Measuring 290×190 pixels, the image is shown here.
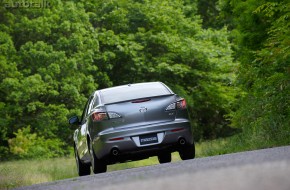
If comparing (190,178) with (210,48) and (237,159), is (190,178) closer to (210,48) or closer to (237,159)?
(237,159)

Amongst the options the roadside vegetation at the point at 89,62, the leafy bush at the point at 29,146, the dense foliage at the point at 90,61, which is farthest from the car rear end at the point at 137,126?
the leafy bush at the point at 29,146

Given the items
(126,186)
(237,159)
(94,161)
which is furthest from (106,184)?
(94,161)

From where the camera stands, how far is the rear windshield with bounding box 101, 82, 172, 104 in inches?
610

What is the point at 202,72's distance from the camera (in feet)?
160

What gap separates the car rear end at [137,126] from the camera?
15.1m

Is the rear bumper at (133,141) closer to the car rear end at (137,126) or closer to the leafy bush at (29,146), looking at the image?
the car rear end at (137,126)

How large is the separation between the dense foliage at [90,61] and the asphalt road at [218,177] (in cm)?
2731

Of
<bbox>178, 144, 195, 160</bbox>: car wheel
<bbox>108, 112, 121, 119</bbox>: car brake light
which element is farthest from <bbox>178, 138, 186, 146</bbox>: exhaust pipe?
<bbox>108, 112, 121, 119</bbox>: car brake light

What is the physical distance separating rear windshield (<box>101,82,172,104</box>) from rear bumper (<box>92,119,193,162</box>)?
2.00 ft

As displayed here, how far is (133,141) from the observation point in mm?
15070

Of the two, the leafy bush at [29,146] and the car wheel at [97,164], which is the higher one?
the car wheel at [97,164]

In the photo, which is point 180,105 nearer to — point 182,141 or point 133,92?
point 182,141

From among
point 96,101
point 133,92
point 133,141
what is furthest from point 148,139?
point 96,101

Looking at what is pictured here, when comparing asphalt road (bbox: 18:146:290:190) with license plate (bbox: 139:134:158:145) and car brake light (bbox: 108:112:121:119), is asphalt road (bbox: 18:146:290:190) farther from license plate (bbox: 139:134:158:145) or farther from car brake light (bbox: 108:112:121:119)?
car brake light (bbox: 108:112:121:119)
